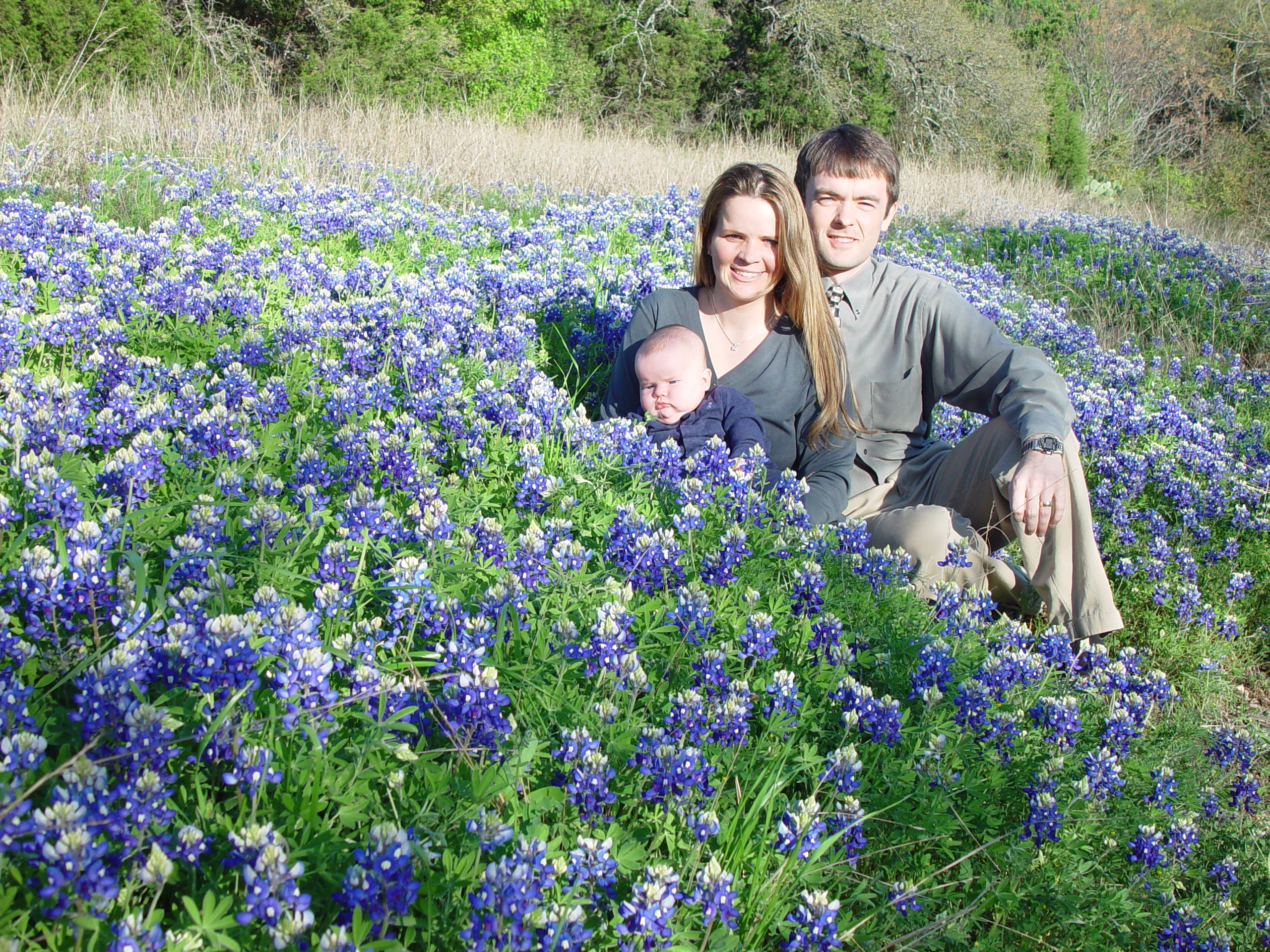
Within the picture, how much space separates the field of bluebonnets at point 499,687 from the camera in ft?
5.34

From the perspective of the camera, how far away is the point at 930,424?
4.67 m

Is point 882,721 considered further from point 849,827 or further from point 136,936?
point 136,936

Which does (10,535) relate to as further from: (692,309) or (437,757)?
(692,309)

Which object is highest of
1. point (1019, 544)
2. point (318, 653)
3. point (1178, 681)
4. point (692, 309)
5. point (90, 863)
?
point (692, 309)

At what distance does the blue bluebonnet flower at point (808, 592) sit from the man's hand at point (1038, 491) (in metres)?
1.10

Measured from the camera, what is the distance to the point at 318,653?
1786mm

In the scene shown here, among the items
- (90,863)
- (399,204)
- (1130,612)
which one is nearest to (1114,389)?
(1130,612)

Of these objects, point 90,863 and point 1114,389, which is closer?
point 90,863

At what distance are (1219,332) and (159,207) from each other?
988cm

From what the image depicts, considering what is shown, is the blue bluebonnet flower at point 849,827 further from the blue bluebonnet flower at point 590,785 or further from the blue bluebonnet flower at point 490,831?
the blue bluebonnet flower at point 490,831

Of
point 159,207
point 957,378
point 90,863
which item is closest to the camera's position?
point 90,863

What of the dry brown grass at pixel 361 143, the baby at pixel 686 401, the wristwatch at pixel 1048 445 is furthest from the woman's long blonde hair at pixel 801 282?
the dry brown grass at pixel 361 143

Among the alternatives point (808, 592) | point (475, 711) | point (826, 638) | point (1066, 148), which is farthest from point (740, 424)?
point (1066, 148)

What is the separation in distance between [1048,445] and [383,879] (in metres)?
2.96
